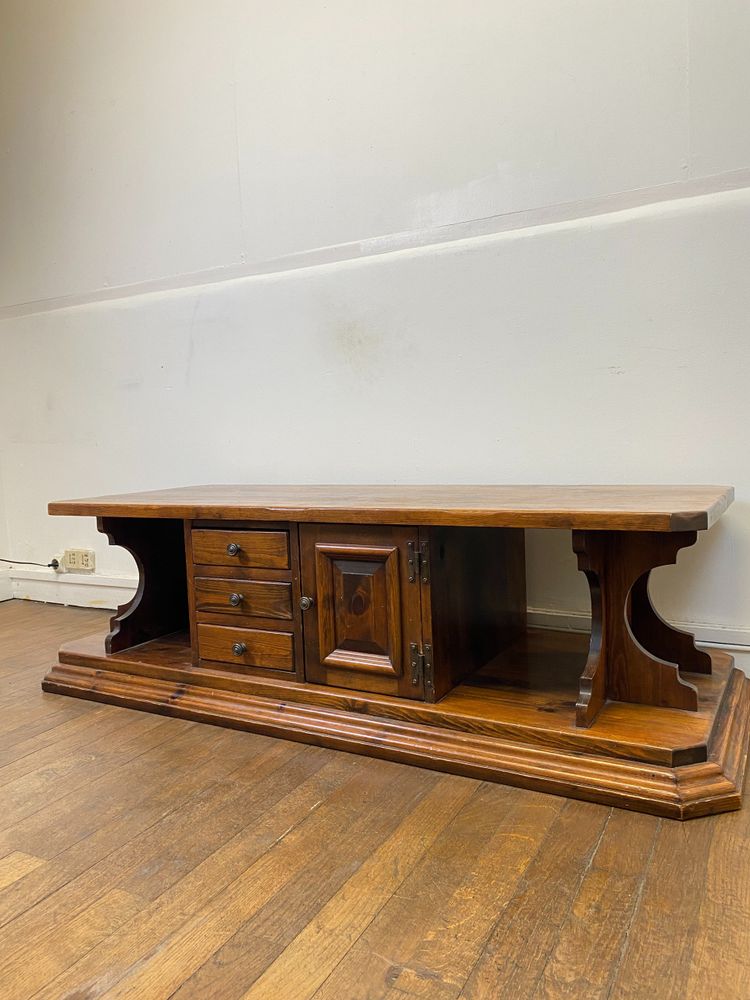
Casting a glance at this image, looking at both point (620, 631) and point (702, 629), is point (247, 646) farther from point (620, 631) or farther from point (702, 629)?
point (702, 629)

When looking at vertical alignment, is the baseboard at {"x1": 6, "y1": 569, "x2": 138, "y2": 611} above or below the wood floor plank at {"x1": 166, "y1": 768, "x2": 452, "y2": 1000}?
above

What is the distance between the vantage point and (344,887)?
3.79ft

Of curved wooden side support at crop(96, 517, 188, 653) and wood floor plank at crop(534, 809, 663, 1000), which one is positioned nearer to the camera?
wood floor plank at crop(534, 809, 663, 1000)

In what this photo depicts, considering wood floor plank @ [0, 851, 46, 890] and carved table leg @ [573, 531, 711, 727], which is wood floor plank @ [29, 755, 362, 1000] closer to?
wood floor plank @ [0, 851, 46, 890]

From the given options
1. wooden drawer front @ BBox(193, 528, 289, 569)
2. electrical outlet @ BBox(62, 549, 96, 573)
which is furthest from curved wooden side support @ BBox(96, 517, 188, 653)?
electrical outlet @ BBox(62, 549, 96, 573)

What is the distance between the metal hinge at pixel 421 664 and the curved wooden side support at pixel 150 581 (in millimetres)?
955

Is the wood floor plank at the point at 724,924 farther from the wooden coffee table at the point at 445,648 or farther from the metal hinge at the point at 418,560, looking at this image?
the metal hinge at the point at 418,560

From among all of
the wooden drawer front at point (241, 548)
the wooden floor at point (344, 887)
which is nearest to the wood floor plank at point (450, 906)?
the wooden floor at point (344, 887)

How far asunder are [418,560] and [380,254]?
1.21 metres

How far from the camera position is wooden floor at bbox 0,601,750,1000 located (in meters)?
0.96

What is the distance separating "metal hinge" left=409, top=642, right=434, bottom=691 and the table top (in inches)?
11.4

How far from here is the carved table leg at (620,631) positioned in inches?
57.7

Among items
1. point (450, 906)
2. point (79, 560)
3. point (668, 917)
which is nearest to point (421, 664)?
point (450, 906)

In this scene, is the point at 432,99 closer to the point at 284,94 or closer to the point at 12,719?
the point at 284,94
